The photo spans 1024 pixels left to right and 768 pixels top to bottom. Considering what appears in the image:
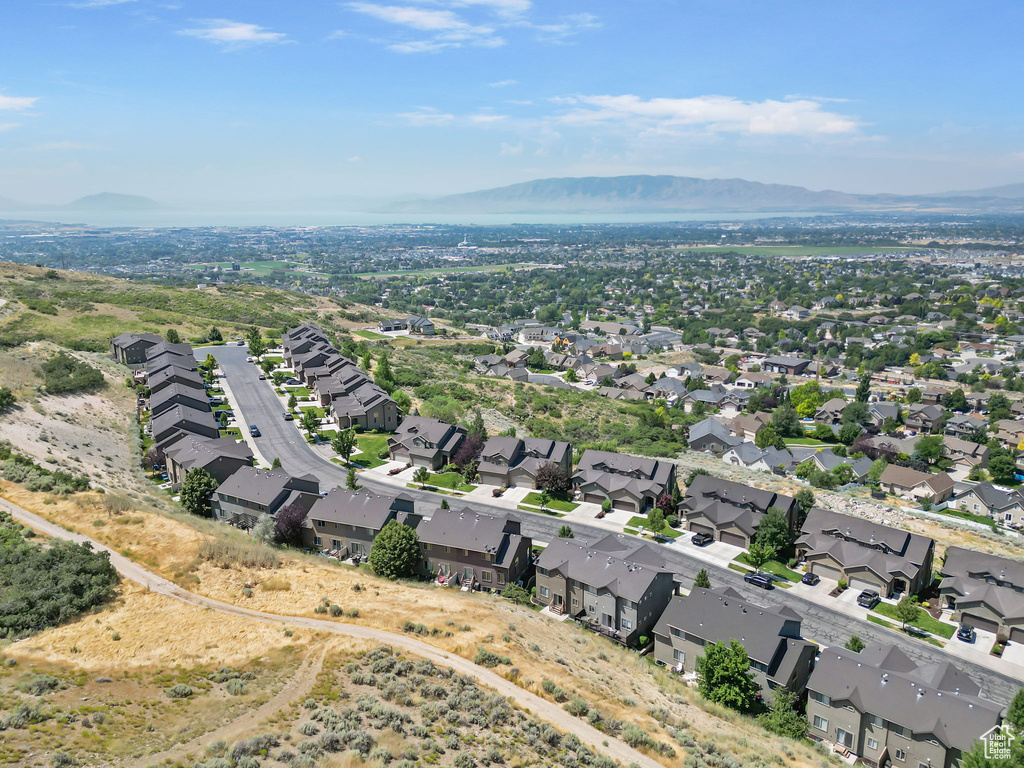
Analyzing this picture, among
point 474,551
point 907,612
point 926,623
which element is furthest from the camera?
point 474,551

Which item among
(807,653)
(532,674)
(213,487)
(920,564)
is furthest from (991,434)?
(213,487)

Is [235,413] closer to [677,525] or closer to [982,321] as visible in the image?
[677,525]

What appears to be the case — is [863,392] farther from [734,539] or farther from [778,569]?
[778,569]

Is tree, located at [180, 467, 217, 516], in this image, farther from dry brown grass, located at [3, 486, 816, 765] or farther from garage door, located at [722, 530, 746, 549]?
garage door, located at [722, 530, 746, 549]

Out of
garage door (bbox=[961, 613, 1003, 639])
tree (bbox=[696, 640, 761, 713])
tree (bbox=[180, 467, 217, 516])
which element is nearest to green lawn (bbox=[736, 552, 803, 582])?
garage door (bbox=[961, 613, 1003, 639])

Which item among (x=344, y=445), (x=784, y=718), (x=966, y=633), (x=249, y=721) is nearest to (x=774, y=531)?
(x=966, y=633)

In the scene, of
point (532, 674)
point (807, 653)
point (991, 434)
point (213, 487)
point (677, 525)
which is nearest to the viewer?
point (532, 674)
